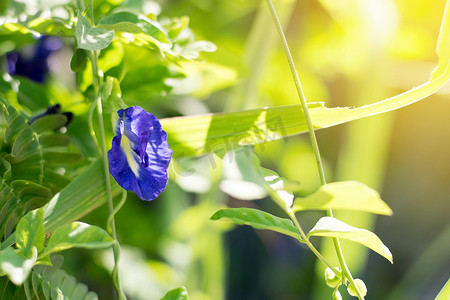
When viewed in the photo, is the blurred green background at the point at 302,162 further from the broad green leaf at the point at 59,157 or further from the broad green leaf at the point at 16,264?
the broad green leaf at the point at 16,264

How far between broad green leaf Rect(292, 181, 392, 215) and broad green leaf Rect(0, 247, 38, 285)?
0.18 metres

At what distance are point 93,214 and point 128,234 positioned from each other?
30 centimetres

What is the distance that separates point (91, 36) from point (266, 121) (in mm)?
157

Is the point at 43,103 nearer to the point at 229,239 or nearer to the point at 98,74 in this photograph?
the point at 98,74

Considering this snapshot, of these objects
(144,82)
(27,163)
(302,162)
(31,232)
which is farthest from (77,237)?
(302,162)

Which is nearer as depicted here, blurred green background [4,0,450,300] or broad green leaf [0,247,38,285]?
broad green leaf [0,247,38,285]

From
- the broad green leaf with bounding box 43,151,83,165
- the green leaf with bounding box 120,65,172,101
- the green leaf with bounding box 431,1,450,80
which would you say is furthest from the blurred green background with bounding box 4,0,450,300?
the green leaf with bounding box 431,1,450,80

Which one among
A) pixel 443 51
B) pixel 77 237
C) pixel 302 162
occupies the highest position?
pixel 443 51

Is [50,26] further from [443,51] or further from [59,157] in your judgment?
[443,51]

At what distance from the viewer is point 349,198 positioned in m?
0.33

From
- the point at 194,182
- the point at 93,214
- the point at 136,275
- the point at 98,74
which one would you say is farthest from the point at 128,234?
the point at 98,74

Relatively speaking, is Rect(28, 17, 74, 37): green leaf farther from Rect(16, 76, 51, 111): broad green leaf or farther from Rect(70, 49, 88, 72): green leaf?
Rect(16, 76, 51, 111): broad green leaf

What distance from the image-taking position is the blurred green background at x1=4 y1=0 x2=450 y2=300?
2.90 ft

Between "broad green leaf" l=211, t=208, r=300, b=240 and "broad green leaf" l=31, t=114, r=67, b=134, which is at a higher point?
"broad green leaf" l=211, t=208, r=300, b=240
